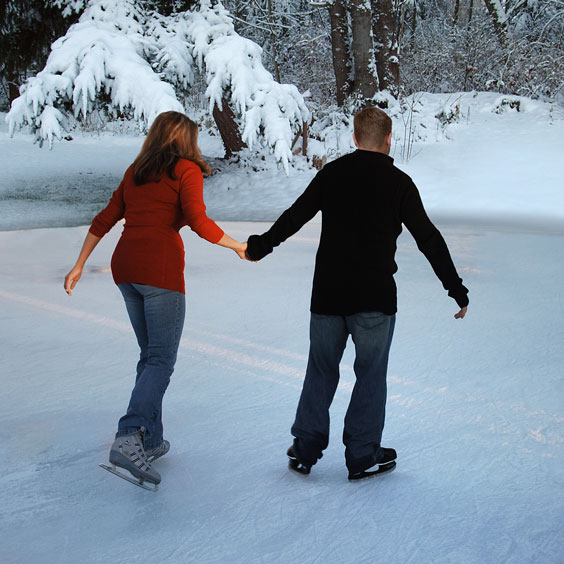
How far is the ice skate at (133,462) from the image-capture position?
8.54 feet

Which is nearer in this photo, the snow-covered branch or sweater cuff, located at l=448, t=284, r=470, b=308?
sweater cuff, located at l=448, t=284, r=470, b=308

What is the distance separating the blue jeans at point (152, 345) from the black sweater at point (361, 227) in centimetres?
56

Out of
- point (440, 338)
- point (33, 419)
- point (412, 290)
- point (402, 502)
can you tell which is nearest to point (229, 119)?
point (412, 290)

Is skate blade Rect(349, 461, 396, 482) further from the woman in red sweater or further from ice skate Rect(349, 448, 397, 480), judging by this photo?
the woman in red sweater

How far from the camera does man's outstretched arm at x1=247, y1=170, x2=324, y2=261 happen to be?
8.71 feet

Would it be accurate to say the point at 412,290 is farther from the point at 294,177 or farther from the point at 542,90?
the point at 542,90

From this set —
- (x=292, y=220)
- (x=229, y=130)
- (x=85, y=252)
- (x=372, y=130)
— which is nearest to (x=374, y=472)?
(x=292, y=220)

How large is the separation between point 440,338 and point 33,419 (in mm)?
2486

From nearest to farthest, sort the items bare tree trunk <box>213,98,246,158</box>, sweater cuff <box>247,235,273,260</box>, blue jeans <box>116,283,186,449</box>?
blue jeans <box>116,283,186,449</box>, sweater cuff <box>247,235,273,260</box>, bare tree trunk <box>213,98,246,158</box>

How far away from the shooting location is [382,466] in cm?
278

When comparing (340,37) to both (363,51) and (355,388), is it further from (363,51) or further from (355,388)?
(355,388)

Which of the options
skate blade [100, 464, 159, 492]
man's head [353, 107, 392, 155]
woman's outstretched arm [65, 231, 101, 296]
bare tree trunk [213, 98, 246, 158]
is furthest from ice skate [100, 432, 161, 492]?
bare tree trunk [213, 98, 246, 158]

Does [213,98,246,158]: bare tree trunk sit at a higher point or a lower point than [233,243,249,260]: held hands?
higher

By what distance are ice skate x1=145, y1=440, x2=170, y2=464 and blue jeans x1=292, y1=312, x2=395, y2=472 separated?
20.9 inches
